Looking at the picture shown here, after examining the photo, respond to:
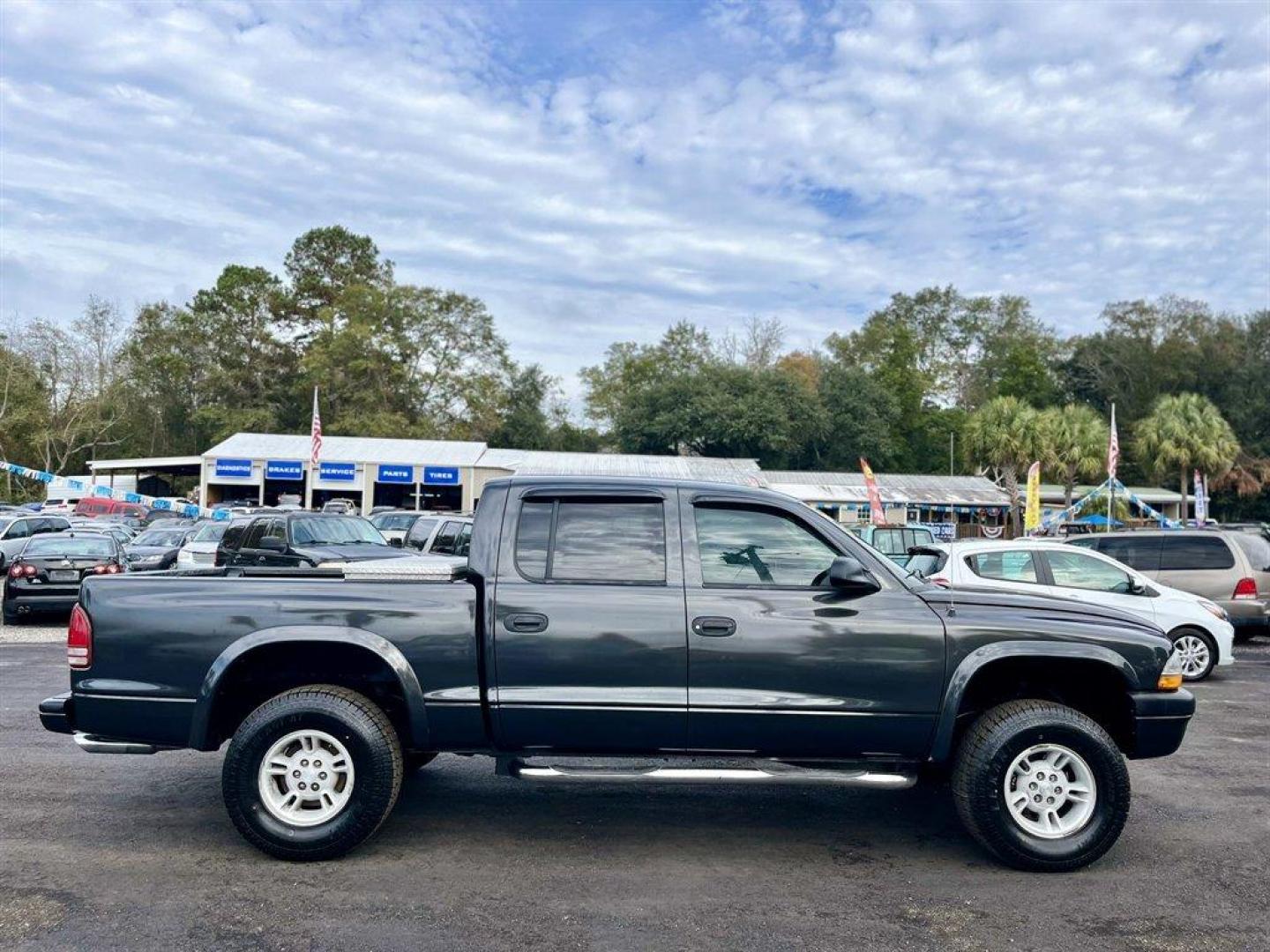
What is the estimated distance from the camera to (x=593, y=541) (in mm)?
5172

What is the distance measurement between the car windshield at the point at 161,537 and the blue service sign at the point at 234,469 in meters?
25.1

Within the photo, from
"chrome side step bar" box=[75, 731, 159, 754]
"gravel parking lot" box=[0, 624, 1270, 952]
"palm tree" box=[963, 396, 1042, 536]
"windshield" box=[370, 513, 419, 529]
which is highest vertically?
"palm tree" box=[963, 396, 1042, 536]

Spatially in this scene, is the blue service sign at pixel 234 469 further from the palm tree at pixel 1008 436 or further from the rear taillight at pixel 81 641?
the rear taillight at pixel 81 641

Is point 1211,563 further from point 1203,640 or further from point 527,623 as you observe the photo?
point 527,623

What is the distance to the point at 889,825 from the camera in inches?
225

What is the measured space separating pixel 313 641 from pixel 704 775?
2.08 m

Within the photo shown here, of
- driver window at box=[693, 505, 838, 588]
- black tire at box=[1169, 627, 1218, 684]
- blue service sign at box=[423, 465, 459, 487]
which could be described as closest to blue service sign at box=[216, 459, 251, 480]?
blue service sign at box=[423, 465, 459, 487]

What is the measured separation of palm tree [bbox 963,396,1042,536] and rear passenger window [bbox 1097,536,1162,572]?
3325 centimetres

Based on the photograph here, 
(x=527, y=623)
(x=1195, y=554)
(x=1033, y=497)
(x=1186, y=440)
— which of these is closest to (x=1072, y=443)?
(x=1186, y=440)

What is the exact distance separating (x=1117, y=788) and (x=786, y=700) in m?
1.75

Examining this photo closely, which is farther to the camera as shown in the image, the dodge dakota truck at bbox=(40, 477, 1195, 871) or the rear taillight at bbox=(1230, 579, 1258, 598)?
the rear taillight at bbox=(1230, 579, 1258, 598)

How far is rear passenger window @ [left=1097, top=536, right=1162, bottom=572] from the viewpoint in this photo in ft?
43.6

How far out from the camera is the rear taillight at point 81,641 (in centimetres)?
500

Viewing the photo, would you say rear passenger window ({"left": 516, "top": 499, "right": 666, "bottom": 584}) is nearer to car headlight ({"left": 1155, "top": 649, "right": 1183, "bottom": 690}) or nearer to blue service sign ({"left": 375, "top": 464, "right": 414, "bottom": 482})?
car headlight ({"left": 1155, "top": 649, "right": 1183, "bottom": 690})
